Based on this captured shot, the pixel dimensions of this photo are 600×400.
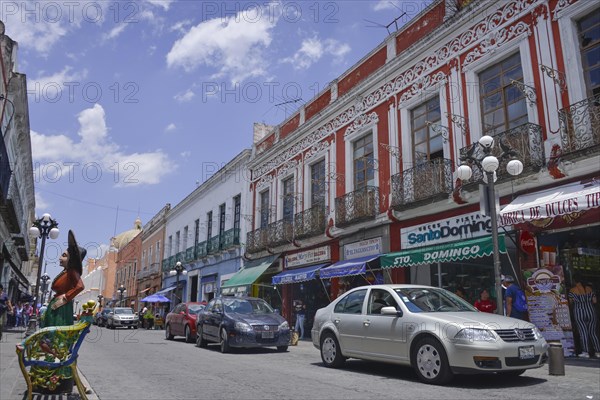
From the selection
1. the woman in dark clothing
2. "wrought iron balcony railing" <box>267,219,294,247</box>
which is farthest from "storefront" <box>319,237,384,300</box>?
the woman in dark clothing

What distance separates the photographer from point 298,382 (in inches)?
291

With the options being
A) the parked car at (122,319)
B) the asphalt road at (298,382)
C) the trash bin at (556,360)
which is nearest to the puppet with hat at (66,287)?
the asphalt road at (298,382)

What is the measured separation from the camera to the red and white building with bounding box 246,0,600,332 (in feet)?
35.7

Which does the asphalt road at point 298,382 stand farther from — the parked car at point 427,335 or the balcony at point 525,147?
the balcony at point 525,147

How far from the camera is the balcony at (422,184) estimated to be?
531 inches

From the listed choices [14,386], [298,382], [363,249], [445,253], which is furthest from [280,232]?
[14,386]

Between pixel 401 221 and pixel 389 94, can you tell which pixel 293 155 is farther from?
pixel 401 221

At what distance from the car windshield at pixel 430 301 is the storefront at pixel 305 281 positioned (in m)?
8.88

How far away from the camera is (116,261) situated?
2534 inches

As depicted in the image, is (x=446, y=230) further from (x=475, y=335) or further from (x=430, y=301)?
(x=475, y=335)

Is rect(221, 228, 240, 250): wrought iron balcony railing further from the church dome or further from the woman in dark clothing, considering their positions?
the church dome

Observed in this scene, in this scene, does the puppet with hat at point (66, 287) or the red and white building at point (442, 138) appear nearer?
the puppet with hat at point (66, 287)

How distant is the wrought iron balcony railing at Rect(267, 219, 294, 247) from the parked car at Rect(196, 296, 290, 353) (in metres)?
7.13

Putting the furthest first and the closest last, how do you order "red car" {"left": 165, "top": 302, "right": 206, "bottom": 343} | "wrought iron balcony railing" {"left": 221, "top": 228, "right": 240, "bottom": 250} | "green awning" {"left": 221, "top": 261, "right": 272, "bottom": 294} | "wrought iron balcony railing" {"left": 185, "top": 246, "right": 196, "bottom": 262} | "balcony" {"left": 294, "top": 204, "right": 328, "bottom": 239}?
"wrought iron balcony railing" {"left": 185, "top": 246, "right": 196, "bottom": 262} < "wrought iron balcony railing" {"left": 221, "top": 228, "right": 240, "bottom": 250} < "green awning" {"left": 221, "top": 261, "right": 272, "bottom": 294} < "balcony" {"left": 294, "top": 204, "right": 328, "bottom": 239} < "red car" {"left": 165, "top": 302, "right": 206, "bottom": 343}
